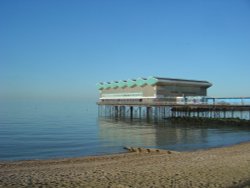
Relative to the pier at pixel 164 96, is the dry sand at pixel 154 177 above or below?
below

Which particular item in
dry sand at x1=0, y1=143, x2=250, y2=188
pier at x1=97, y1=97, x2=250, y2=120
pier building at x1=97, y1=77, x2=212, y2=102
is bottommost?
dry sand at x1=0, y1=143, x2=250, y2=188

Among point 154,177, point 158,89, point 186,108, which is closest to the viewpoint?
point 154,177

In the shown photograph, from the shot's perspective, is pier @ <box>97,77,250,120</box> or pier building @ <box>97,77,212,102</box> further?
pier building @ <box>97,77,212,102</box>

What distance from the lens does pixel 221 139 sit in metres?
33.5

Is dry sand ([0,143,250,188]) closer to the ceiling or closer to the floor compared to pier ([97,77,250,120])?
closer to the floor

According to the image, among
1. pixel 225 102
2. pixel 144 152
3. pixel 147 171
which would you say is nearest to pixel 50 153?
pixel 144 152

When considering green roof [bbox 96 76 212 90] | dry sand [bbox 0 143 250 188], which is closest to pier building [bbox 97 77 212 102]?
green roof [bbox 96 76 212 90]

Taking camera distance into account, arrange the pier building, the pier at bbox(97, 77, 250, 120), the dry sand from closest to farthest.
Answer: the dry sand → the pier at bbox(97, 77, 250, 120) → the pier building

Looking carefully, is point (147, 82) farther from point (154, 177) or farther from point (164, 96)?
point (154, 177)

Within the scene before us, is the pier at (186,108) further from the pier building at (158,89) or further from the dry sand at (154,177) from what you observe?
the dry sand at (154,177)

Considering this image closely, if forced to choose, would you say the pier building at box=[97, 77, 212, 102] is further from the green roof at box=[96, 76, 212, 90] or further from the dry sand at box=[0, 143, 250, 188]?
the dry sand at box=[0, 143, 250, 188]

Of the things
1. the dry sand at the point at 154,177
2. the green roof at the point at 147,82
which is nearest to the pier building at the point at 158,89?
the green roof at the point at 147,82

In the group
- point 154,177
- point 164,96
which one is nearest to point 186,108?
point 164,96

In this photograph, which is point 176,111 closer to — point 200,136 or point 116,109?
point 116,109
